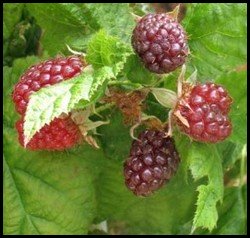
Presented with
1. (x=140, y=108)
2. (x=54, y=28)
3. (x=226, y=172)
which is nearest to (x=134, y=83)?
(x=140, y=108)

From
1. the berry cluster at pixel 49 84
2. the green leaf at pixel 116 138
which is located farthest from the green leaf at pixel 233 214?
the berry cluster at pixel 49 84

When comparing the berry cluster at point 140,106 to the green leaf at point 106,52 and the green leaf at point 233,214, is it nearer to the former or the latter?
the green leaf at point 106,52

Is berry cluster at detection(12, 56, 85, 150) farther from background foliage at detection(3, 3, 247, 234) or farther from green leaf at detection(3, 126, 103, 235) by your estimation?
green leaf at detection(3, 126, 103, 235)

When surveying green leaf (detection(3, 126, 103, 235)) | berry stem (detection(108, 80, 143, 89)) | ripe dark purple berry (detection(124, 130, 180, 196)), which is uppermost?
berry stem (detection(108, 80, 143, 89))

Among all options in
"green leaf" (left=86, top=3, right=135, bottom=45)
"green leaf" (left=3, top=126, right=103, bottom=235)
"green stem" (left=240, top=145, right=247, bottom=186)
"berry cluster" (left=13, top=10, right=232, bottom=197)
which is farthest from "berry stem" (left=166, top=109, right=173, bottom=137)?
"green stem" (left=240, top=145, right=247, bottom=186)

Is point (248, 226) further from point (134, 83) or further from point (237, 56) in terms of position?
point (134, 83)

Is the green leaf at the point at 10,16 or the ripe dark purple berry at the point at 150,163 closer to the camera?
the ripe dark purple berry at the point at 150,163
